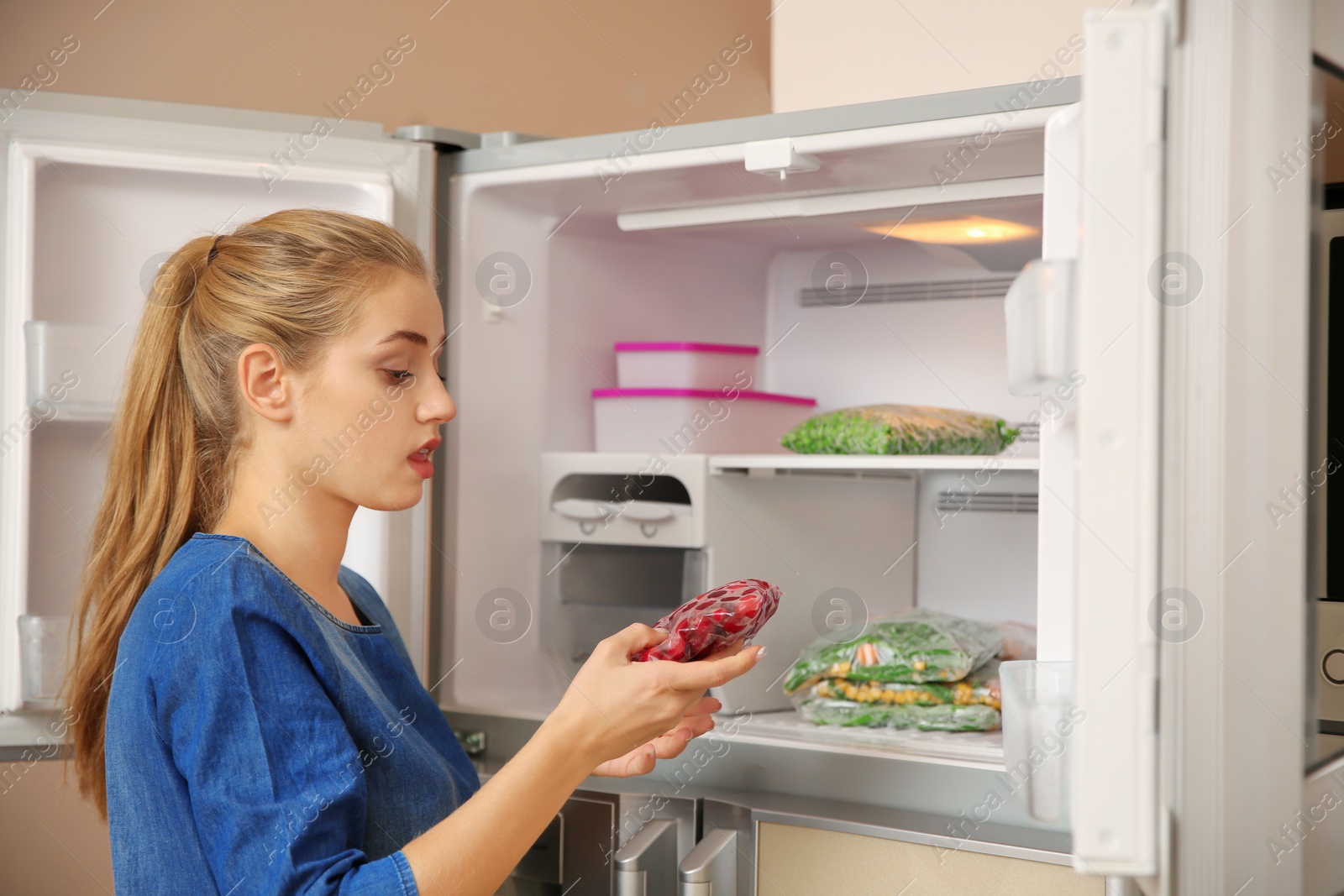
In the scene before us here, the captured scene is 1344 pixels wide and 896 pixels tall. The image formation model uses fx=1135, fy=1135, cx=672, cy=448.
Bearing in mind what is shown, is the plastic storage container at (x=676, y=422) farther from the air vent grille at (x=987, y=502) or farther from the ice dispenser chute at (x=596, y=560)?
the air vent grille at (x=987, y=502)

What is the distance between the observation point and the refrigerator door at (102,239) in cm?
115

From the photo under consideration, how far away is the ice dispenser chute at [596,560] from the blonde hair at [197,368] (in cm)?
51

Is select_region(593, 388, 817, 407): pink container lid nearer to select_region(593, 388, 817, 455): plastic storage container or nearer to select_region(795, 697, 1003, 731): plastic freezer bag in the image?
select_region(593, 388, 817, 455): plastic storage container

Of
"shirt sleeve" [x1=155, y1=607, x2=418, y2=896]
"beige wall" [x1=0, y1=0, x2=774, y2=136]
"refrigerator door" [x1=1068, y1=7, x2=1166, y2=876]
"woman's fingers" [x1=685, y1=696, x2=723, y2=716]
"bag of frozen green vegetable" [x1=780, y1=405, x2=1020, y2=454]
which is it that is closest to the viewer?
"refrigerator door" [x1=1068, y1=7, x2=1166, y2=876]

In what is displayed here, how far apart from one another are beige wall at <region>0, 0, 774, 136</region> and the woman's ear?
3.16 feet

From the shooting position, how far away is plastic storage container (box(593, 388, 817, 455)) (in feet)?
5.16

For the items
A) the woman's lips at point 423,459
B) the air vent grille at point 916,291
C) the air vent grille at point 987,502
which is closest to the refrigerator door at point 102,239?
the woman's lips at point 423,459

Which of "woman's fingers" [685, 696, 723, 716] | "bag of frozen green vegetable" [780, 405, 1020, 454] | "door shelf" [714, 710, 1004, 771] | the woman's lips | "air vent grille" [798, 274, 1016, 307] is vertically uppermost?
"air vent grille" [798, 274, 1016, 307]

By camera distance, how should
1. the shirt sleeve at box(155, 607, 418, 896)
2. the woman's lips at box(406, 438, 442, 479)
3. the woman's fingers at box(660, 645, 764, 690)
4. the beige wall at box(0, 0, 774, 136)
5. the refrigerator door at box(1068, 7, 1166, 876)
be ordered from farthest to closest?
the beige wall at box(0, 0, 774, 136) < the woman's lips at box(406, 438, 442, 479) < the woman's fingers at box(660, 645, 764, 690) < the shirt sleeve at box(155, 607, 418, 896) < the refrigerator door at box(1068, 7, 1166, 876)

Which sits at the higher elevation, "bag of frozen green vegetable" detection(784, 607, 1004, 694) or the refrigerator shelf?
the refrigerator shelf

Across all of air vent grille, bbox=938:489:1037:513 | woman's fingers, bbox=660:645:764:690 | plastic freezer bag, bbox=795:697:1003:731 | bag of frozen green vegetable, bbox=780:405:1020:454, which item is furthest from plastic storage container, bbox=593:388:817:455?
woman's fingers, bbox=660:645:764:690

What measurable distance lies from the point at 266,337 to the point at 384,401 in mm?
110

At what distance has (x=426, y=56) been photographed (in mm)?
2076

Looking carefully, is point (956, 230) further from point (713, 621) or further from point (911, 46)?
point (713, 621)
